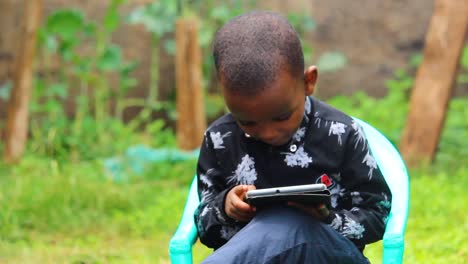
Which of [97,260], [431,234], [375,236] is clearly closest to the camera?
[375,236]

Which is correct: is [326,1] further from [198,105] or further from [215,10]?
[198,105]

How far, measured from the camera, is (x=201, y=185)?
292 cm

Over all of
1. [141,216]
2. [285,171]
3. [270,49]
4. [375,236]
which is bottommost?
[141,216]

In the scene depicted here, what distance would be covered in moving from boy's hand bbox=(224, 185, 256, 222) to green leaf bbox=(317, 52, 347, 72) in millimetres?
4940

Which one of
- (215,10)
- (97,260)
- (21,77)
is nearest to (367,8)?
(215,10)

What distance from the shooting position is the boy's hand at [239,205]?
2607mm

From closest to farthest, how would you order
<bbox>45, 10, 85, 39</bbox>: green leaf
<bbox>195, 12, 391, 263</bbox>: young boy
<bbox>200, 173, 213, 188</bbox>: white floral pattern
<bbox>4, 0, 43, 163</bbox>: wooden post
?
1. <bbox>195, 12, 391, 263</bbox>: young boy
2. <bbox>200, 173, 213, 188</bbox>: white floral pattern
3. <bbox>4, 0, 43, 163</bbox>: wooden post
4. <bbox>45, 10, 85, 39</bbox>: green leaf

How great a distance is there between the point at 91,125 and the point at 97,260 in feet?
10.6

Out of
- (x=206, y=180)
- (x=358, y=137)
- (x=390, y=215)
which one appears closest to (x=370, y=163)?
(x=358, y=137)

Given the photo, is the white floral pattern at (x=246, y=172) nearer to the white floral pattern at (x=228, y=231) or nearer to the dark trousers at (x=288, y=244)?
the white floral pattern at (x=228, y=231)

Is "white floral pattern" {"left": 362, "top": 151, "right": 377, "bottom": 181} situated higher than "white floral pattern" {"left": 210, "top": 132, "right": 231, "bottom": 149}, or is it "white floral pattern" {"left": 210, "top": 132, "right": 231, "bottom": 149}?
"white floral pattern" {"left": 210, "top": 132, "right": 231, "bottom": 149}

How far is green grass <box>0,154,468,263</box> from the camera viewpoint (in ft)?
13.8

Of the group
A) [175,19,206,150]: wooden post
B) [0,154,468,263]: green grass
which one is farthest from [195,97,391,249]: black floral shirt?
[175,19,206,150]: wooden post

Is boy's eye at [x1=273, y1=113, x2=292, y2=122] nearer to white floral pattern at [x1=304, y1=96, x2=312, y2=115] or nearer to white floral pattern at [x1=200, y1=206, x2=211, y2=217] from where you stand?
white floral pattern at [x1=304, y1=96, x2=312, y2=115]
